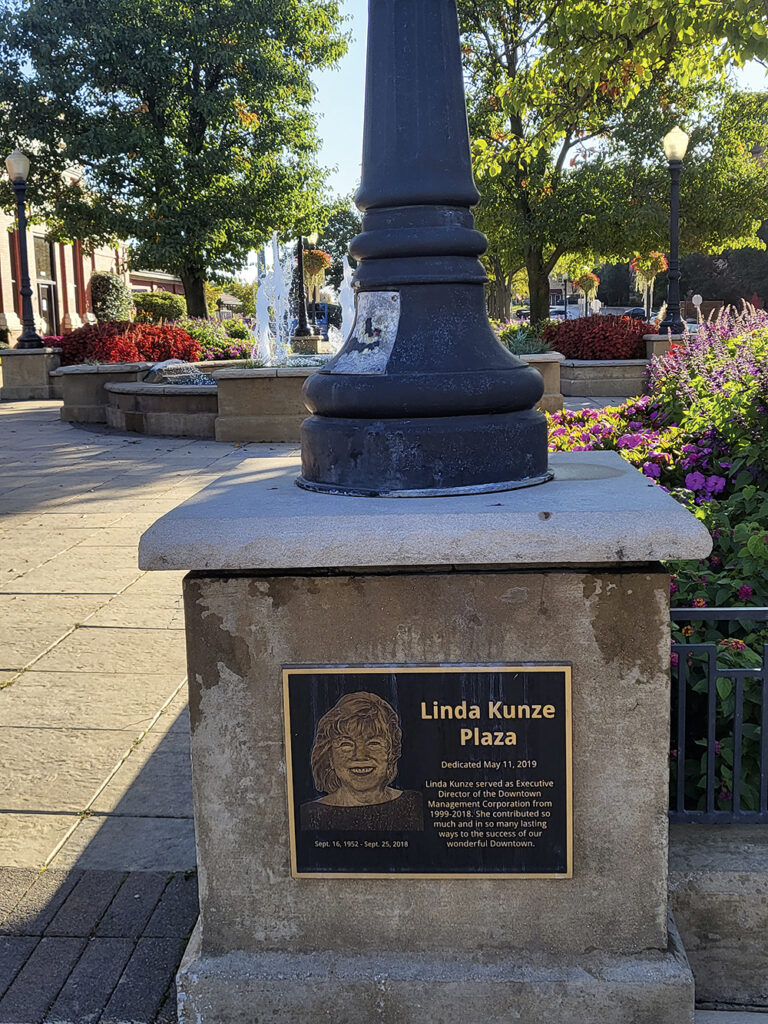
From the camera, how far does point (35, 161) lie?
2705cm

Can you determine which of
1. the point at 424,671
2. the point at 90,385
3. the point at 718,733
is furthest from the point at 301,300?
the point at 424,671

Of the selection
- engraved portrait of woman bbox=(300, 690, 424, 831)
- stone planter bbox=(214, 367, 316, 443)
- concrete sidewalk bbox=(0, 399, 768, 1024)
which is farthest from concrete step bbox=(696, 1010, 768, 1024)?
stone planter bbox=(214, 367, 316, 443)

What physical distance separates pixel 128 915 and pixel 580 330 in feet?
57.5

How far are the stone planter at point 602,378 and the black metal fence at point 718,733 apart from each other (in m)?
15.2

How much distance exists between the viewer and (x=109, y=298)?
44281 millimetres

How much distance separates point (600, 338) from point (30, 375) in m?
12.6

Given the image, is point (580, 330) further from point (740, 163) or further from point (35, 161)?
point (35, 161)

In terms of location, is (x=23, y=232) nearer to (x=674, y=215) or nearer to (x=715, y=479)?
(x=674, y=215)

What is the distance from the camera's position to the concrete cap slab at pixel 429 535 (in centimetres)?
213

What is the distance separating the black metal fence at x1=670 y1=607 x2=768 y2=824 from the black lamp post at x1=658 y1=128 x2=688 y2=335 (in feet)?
46.9

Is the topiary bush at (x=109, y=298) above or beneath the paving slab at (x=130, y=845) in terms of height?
above

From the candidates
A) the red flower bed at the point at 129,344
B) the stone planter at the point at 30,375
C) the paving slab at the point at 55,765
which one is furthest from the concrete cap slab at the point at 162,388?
the paving slab at the point at 55,765

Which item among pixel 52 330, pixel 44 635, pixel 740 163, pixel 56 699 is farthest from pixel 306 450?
pixel 52 330

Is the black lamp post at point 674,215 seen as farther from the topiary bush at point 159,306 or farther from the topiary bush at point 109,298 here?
the topiary bush at point 109,298
